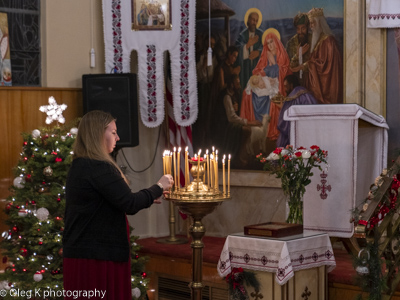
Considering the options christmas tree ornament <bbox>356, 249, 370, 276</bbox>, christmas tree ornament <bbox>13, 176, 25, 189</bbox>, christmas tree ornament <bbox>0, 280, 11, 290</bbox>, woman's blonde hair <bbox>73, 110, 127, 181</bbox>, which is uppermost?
woman's blonde hair <bbox>73, 110, 127, 181</bbox>

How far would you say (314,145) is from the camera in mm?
6766

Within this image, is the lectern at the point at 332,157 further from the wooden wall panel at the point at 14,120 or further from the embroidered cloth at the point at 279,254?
the wooden wall panel at the point at 14,120

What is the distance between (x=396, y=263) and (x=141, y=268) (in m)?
2.81

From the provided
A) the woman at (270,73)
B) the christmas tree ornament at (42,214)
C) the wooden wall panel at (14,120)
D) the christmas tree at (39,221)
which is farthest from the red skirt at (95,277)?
the woman at (270,73)

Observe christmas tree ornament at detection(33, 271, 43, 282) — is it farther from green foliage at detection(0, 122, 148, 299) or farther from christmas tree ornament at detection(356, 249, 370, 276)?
christmas tree ornament at detection(356, 249, 370, 276)

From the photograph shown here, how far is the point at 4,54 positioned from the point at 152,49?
1798 mm

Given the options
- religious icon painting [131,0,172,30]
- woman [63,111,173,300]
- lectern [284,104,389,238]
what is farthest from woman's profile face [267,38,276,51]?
woman [63,111,173,300]

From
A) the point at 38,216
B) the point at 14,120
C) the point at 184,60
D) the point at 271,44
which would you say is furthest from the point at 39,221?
the point at 271,44

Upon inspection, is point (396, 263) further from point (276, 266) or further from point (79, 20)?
point (79, 20)

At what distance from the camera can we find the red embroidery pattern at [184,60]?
9156mm

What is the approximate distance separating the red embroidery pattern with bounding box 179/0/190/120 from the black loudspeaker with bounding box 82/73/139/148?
2.91ft

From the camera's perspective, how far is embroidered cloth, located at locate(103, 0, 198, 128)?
909 cm

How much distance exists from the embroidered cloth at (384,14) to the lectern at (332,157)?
123 cm

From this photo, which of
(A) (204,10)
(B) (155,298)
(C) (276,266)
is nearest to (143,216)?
(B) (155,298)
